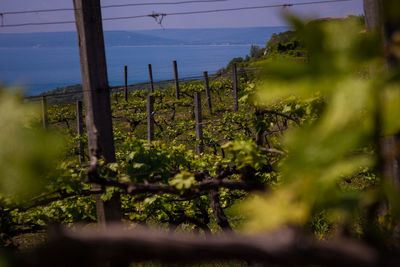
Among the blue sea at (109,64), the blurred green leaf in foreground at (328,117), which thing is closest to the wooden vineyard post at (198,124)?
the blue sea at (109,64)

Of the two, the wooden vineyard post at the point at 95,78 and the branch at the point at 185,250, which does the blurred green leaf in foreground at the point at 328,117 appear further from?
the wooden vineyard post at the point at 95,78

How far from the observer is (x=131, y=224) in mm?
3635

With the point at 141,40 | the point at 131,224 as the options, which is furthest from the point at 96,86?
the point at 141,40

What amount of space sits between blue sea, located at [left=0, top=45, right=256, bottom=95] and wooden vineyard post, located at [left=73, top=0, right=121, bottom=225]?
42 cm

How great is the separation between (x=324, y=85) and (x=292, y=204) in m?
0.17

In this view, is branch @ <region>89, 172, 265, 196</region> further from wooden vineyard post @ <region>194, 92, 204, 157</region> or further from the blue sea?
wooden vineyard post @ <region>194, 92, 204, 157</region>

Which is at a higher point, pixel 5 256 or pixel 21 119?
pixel 21 119

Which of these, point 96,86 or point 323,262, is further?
point 96,86

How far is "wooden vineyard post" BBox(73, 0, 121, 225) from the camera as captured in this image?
2.46 meters

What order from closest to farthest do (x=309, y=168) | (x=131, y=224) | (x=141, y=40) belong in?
(x=309, y=168), (x=131, y=224), (x=141, y=40)

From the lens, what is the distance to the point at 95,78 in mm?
2525

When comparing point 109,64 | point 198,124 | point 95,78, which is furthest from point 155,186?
point 109,64

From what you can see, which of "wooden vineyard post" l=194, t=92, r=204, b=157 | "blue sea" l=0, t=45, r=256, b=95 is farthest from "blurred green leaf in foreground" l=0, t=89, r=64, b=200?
"wooden vineyard post" l=194, t=92, r=204, b=157

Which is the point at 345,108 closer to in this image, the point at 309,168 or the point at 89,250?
the point at 309,168
